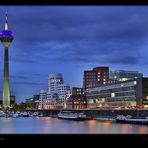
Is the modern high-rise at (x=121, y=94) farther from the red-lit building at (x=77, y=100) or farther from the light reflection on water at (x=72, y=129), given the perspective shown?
the light reflection on water at (x=72, y=129)

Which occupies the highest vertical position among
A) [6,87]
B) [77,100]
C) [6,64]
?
[6,64]

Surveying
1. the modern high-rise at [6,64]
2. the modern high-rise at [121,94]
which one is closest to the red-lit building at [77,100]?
the modern high-rise at [121,94]

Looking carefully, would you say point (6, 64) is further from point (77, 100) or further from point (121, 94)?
point (121, 94)

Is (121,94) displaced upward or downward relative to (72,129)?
upward

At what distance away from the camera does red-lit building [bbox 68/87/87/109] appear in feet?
163

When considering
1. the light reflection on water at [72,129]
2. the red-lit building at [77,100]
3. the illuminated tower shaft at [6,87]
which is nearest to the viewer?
the light reflection on water at [72,129]

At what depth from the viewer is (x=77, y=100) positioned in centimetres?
5100

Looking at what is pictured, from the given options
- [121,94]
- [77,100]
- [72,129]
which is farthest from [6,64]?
[72,129]

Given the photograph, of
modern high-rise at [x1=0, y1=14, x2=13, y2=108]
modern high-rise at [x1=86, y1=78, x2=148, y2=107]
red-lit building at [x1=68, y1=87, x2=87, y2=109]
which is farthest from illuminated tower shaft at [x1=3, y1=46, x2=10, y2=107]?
modern high-rise at [x1=86, y1=78, x2=148, y2=107]

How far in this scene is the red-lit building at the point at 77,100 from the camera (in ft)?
163

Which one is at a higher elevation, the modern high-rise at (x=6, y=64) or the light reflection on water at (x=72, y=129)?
the modern high-rise at (x=6, y=64)
